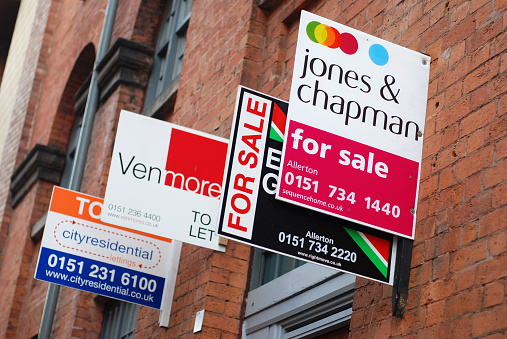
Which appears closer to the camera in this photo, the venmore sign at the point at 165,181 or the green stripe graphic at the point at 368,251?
the green stripe graphic at the point at 368,251

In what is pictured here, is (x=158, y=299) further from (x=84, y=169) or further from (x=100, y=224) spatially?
(x=84, y=169)

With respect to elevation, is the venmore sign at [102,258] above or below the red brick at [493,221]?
above

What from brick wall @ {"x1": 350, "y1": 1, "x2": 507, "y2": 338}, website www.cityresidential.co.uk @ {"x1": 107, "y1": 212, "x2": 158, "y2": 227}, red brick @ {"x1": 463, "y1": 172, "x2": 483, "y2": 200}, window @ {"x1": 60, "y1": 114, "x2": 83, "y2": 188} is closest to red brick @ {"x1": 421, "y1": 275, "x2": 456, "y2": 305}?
brick wall @ {"x1": 350, "y1": 1, "x2": 507, "y2": 338}

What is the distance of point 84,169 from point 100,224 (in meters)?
4.01

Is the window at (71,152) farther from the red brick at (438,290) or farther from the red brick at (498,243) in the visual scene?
the red brick at (498,243)

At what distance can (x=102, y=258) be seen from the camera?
6.98m

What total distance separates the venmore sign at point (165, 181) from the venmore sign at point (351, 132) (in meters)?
2.03

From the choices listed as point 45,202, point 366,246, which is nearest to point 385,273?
point 366,246

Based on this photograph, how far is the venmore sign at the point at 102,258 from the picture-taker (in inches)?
270

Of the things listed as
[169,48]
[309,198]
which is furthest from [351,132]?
[169,48]

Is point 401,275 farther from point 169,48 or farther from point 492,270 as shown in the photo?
point 169,48

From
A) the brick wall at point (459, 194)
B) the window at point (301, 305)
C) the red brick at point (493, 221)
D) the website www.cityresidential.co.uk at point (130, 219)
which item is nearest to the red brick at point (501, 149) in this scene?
the brick wall at point (459, 194)

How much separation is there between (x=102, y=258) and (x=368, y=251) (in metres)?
3.40

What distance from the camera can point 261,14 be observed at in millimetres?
7207
